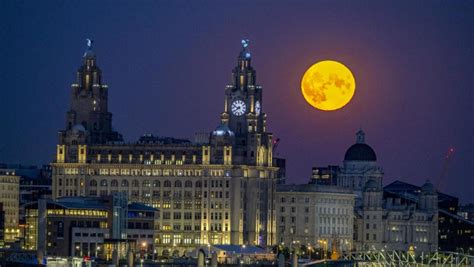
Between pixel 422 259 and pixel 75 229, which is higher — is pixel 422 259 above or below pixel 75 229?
below

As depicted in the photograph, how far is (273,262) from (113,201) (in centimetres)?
1890

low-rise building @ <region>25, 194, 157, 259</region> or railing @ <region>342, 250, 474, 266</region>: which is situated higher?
low-rise building @ <region>25, 194, 157, 259</region>

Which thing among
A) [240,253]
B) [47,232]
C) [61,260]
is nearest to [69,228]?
[47,232]

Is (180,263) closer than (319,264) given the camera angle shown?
Result: No

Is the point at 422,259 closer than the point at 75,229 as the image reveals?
Yes

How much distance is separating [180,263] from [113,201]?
23.0 m

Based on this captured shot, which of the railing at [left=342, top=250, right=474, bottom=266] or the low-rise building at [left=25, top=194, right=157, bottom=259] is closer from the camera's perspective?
the railing at [left=342, top=250, right=474, bottom=266]

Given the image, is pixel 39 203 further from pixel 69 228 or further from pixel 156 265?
pixel 156 265

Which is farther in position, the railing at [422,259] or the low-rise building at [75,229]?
the low-rise building at [75,229]

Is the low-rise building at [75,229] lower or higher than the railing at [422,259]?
higher

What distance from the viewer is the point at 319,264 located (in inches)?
6467

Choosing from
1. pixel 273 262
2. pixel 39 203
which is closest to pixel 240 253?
pixel 273 262

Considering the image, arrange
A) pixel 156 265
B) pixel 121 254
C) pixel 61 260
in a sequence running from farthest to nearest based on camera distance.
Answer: pixel 121 254 → pixel 156 265 → pixel 61 260

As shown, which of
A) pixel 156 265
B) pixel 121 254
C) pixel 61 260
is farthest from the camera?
pixel 121 254
